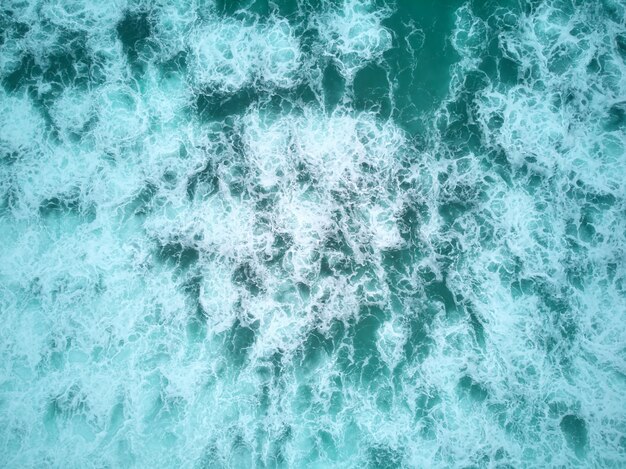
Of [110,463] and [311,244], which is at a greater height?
[311,244]

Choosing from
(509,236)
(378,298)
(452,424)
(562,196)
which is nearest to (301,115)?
(378,298)

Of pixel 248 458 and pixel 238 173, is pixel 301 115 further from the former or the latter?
pixel 248 458

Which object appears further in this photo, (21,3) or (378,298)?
(21,3)

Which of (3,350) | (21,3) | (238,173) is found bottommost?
(3,350)

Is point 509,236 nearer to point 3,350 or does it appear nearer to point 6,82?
point 3,350

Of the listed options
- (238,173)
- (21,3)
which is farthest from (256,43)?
(21,3)

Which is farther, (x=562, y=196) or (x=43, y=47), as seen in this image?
(x=43, y=47)
